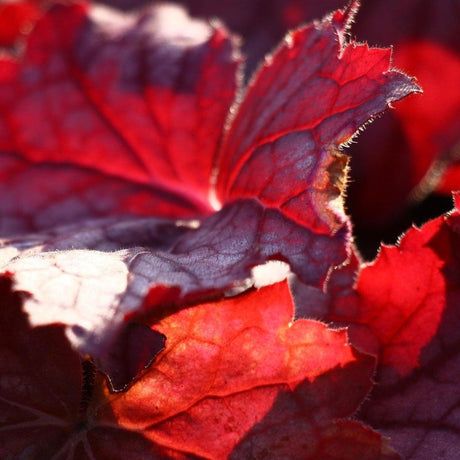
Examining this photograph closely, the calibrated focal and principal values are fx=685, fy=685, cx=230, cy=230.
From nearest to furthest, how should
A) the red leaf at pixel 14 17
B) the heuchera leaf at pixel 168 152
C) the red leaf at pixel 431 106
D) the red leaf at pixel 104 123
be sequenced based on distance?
1. the heuchera leaf at pixel 168 152
2. the red leaf at pixel 104 123
3. the red leaf at pixel 431 106
4. the red leaf at pixel 14 17

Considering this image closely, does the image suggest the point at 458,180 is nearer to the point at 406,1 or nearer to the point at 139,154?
the point at 406,1

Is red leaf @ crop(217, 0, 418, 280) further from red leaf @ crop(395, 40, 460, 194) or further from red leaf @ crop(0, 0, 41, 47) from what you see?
red leaf @ crop(0, 0, 41, 47)

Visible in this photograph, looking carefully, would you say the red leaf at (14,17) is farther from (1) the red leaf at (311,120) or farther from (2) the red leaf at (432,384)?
(2) the red leaf at (432,384)

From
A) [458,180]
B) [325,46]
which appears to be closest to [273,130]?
[325,46]

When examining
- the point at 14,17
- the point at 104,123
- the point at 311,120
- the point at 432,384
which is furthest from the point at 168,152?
the point at 14,17

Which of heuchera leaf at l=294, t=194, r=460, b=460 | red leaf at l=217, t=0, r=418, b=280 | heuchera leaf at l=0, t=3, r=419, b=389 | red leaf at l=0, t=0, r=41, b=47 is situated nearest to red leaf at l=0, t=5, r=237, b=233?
heuchera leaf at l=0, t=3, r=419, b=389

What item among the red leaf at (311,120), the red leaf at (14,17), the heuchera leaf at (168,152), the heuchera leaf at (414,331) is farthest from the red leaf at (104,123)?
the red leaf at (14,17)
